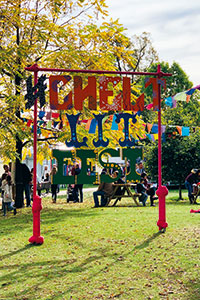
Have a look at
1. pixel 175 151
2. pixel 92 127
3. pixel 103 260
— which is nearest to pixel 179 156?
pixel 175 151

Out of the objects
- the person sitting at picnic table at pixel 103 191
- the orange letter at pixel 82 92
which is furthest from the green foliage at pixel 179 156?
the orange letter at pixel 82 92

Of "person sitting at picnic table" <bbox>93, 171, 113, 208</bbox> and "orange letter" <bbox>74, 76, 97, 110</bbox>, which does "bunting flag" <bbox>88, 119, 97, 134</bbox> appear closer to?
"orange letter" <bbox>74, 76, 97, 110</bbox>

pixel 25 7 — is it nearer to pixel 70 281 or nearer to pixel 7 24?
pixel 7 24

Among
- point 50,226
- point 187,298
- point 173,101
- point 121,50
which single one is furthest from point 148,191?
point 187,298

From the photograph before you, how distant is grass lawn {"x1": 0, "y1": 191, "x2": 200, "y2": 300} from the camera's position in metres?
7.09

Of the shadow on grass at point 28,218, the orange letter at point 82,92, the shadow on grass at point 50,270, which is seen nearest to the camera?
the shadow on grass at point 50,270

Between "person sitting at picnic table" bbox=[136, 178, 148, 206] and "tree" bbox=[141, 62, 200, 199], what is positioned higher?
"tree" bbox=[141, 62, 200, 199]

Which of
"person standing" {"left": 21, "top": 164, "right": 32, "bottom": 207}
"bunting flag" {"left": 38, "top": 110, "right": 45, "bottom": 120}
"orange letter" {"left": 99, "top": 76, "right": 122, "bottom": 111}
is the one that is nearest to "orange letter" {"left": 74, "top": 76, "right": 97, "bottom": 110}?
"orange letter" {"left": 99, "top": 76, "right": 122, "bottom": 111}

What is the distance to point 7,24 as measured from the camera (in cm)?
1600

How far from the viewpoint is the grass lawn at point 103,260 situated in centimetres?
709

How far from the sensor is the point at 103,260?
889cm

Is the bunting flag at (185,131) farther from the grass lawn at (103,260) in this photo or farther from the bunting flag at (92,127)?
the grass lawn at (103,260)

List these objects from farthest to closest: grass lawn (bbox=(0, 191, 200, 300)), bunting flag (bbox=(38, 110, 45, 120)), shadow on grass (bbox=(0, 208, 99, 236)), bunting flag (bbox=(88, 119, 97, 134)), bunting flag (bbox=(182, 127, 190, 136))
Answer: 1. bunting flag (bbox=(182, 127, 190, 136))
2. bunting flag (bbox=(38, 110, 45, 120))
3. bunting flag (bbox=(88, 119, 97, 134))
4. shadow on grass (bbox=(0, 208, 99, 236))
5. grass lawn (bbox=(0, 191, 200, 300))

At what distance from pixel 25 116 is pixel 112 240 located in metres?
10.7
